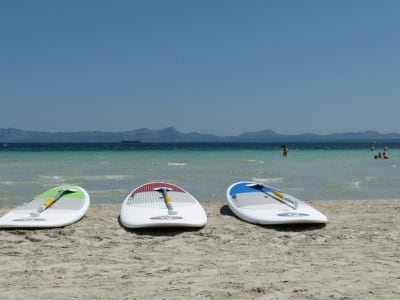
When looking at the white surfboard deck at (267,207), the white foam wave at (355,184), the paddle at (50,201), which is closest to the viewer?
the white surfboard deck at (267,207)

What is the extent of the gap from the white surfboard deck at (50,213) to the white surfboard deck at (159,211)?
2.38 ft

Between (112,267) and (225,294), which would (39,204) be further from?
(225,294)

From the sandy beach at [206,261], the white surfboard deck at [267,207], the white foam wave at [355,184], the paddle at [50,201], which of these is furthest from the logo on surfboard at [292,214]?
the white foam wave at [355,184]

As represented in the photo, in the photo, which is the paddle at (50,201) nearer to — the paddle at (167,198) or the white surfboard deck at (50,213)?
the white surfboard deck at (50,213)

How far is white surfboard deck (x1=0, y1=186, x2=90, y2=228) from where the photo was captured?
238 inches

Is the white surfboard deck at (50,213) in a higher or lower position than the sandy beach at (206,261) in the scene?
higher

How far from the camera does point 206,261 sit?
4793mm

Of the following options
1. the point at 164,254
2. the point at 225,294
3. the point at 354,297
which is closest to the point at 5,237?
the point at 164,254

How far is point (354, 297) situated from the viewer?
3.73m

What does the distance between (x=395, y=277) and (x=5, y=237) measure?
4.45 m

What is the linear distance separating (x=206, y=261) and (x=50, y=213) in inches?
112

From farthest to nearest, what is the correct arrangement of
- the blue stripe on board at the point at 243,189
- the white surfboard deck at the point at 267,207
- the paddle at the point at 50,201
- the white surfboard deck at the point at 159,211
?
the blue stripe on board at the point at 243,189, the paddle at the point at 50,201, the white surfboard deck at the point at 267,207, the white surfboard deck at the point at 159,211

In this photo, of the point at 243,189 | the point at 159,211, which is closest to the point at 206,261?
the point at 159,211

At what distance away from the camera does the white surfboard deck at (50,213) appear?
6.04m
